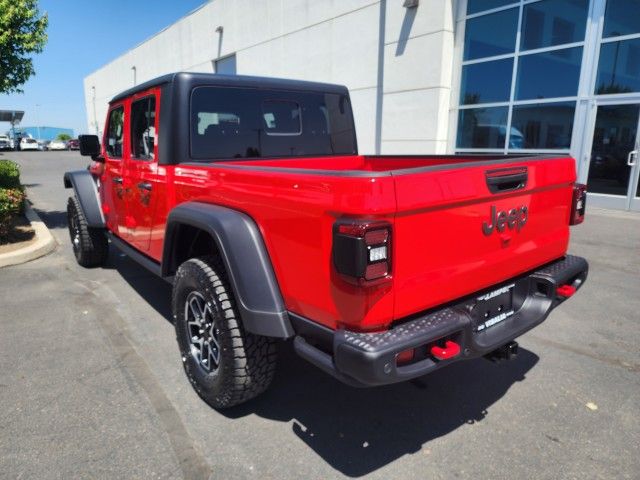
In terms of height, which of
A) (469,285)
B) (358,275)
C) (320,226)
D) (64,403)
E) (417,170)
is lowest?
(64,403)

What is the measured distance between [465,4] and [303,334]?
11.6m

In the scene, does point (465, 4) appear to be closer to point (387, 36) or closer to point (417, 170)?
point (387, 36)

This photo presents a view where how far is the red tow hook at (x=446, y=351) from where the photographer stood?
6.82 ft

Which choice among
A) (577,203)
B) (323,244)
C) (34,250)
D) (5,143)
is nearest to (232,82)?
(323,244)

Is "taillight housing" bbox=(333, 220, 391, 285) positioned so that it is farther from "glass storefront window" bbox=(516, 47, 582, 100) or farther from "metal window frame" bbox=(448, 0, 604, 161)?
"glass storefront window" bbox=(516, 47, 582, 100)

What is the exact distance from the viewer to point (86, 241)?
17.9ft

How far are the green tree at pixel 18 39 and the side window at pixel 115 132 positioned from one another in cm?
320

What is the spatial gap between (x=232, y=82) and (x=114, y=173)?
67.6 inches

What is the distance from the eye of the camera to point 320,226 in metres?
2.03

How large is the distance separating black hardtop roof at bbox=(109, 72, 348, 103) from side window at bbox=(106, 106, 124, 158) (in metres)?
0.24

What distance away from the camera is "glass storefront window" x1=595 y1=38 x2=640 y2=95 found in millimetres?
9242

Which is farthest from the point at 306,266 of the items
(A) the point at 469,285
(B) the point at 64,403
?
(B) the point at 64,403

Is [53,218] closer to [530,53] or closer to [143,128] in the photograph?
[143,128]

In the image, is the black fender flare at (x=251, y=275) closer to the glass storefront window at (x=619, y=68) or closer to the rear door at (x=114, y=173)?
the rear door at (x=114, y=173)
